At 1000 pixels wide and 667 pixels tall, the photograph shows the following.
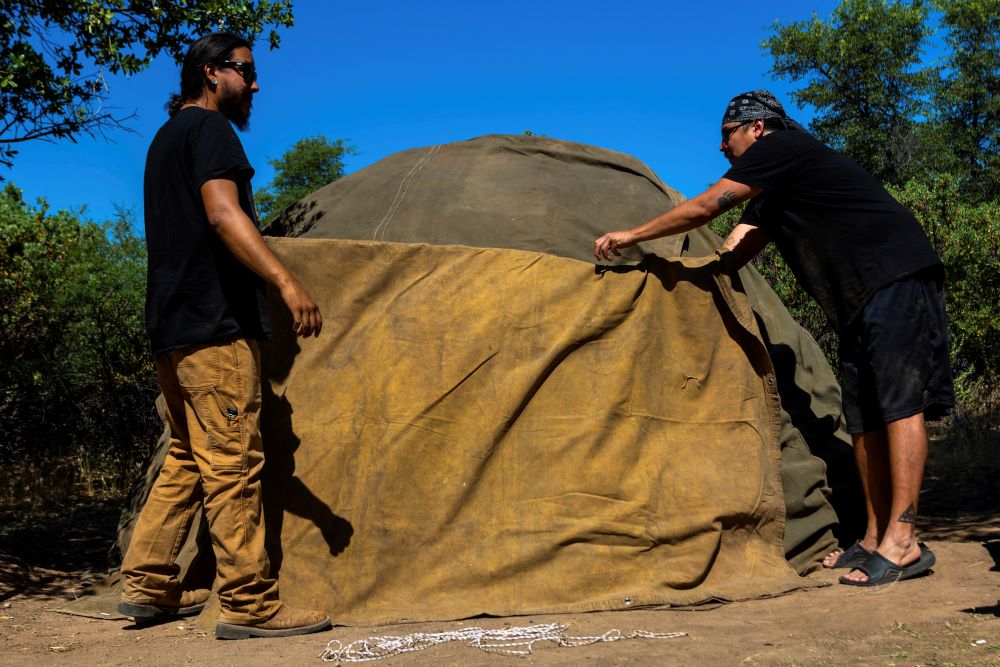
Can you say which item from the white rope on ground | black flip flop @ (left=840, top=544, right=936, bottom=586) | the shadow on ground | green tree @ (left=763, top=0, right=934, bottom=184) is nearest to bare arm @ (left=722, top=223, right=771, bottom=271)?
black flip flop @ (left=840, top=544, right=936, bottom=586)

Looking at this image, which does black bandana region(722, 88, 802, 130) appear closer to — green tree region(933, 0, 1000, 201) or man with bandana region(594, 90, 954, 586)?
man with bandana region(594, 90, 954, 586)

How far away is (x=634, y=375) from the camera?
3811mm

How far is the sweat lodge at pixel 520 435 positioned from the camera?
3539 mm

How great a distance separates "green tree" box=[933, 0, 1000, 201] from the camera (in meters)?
20.1

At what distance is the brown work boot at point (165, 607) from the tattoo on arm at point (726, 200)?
255 centimetres

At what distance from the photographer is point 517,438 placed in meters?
3.69

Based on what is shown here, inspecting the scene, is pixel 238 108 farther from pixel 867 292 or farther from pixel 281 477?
pixel 867 292

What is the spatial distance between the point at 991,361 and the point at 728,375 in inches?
207

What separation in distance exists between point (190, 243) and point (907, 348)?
277 cm

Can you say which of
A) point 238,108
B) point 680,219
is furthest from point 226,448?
point 680,219

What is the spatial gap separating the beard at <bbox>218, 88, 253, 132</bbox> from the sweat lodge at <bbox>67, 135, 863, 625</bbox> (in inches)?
20.5

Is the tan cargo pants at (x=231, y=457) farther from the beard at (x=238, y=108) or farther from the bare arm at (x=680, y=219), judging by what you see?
the bare arm at (x=680, y=219)

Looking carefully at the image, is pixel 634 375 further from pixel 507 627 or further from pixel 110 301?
pixel 110 301

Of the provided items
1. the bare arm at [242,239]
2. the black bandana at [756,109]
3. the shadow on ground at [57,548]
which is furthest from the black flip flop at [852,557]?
the shadow on ground at [57,548]
